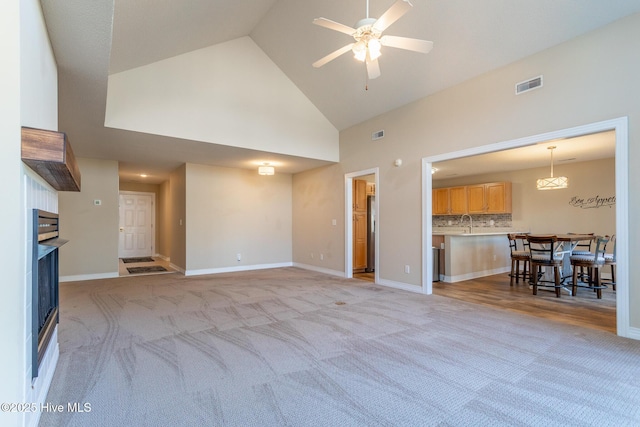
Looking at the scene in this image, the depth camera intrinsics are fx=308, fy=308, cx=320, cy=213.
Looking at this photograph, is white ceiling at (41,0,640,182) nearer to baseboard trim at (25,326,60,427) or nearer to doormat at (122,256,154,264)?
baseboard trim at (25,326,60,427)

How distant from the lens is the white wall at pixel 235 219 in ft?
22.4

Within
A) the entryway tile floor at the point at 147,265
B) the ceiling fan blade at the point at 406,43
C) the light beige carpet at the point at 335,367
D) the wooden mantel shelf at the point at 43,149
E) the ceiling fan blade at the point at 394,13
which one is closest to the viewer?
the wooden mantel shelf at the point at 43,149

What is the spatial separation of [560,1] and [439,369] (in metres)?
3.77

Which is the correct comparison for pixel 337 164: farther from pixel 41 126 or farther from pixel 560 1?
pixel 41 126

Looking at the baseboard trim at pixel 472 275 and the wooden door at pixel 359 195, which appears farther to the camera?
the wooden door at pixel 359 195

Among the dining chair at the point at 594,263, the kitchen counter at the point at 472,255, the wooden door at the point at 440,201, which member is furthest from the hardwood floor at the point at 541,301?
the wooden door at the point at 440,201

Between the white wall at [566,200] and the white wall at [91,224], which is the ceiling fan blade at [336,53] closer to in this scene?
the white wall at [91,224]

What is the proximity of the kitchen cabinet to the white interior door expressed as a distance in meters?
9.20

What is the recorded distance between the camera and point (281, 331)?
3.25m

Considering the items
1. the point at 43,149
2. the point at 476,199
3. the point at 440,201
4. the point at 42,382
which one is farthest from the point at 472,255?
the point at 43,149

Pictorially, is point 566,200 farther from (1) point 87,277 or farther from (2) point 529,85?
(1) point 87,277

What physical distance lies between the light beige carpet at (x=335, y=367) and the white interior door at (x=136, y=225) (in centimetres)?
597

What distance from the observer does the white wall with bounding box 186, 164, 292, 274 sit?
6.83 meters

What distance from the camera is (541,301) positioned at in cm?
461
